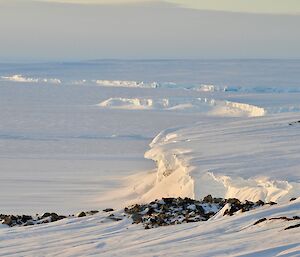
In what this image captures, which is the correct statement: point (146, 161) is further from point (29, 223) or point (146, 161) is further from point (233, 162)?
point (29, 223)

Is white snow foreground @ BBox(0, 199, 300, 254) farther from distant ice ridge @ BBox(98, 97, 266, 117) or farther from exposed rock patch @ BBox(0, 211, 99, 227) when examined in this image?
distant ice ridge @ BBox(98, 97, 266, 117)

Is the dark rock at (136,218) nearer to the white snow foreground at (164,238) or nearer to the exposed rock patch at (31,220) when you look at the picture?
the white snow foreground at (164,238)

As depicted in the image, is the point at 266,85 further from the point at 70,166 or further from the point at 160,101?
the point at 70,166

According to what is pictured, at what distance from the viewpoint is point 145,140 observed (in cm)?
3294

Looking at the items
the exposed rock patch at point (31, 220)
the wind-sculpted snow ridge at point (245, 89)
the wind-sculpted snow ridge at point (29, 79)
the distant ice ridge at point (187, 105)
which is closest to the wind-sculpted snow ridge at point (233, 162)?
the exposed rock patch at point (31, 220)

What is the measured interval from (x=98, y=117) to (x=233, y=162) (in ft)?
84.3

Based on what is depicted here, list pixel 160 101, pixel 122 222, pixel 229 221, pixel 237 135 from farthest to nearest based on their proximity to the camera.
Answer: pixel 160 101, pixel 237 135, pixel 122 222, pixel 229 221

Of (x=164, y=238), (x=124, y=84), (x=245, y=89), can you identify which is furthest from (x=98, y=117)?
(x=164, y=238)

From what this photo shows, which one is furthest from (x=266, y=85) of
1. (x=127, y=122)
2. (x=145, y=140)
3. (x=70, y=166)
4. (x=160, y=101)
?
(x=70, y=166)

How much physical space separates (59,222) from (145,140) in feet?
73.6

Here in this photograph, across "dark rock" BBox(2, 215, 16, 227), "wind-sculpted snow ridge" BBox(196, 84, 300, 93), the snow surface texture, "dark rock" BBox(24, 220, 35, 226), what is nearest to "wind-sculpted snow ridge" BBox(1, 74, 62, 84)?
the snow surface texture

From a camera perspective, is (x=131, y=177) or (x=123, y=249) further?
(x=131, y=177)

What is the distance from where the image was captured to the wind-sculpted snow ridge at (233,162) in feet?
46.1

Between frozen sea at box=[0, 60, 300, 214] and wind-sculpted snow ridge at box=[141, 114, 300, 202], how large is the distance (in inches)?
29.6
